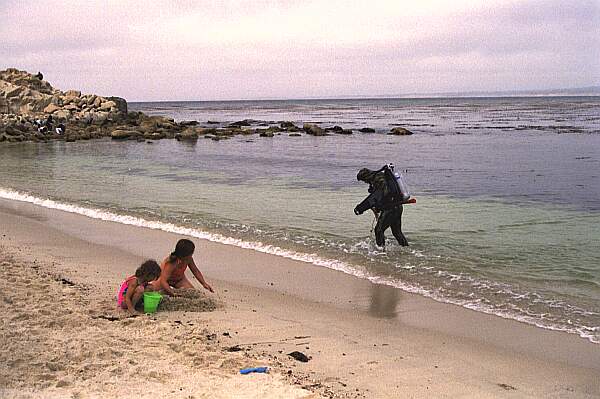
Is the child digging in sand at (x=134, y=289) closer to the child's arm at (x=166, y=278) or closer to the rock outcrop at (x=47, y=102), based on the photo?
the child's arm at (x=166, y=278)

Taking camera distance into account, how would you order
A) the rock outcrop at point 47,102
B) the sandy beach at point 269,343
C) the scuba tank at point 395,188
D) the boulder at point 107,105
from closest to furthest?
the sandy beach at point 269,343 → the scuba tank at point 395,188 → the rock outcrop at point 47,102 → the boulder at point 107,105

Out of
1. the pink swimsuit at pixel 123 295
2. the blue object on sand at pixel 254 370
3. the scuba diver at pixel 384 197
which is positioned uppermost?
the scuba diver at pixel 384 197

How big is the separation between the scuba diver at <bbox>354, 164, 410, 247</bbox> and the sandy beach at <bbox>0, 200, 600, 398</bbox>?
1537 millimetres

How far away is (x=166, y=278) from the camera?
7031 mm

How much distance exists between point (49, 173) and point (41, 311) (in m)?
16.7

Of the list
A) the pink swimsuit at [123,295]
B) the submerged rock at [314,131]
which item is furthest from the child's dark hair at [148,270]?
the submerged rock at [314,131]

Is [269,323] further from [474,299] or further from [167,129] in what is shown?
[167,129]

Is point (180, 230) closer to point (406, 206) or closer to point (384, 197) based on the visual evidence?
point (384, 197)

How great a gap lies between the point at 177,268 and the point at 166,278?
186mm

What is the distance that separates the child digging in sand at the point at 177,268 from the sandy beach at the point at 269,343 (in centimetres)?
24

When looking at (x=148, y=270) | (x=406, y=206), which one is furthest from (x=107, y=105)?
(x=148, y=270)

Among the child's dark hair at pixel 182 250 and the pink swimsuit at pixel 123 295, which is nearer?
the pink swimsuit at pixel 123 295

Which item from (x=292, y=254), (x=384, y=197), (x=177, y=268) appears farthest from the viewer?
(x=292, y=254)

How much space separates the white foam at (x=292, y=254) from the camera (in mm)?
6676
